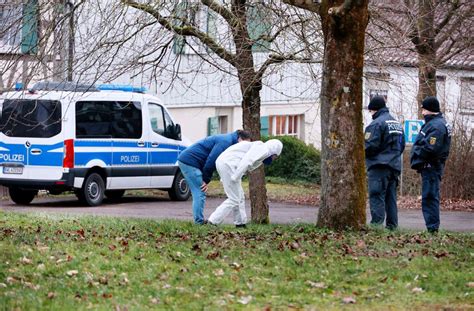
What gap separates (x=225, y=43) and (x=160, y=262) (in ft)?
26.4

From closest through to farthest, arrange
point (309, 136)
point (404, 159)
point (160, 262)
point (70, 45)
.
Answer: point (160, 262) < point (70, 45) < point (404, 159) < point (309, 136)

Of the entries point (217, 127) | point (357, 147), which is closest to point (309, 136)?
point (217, 127)

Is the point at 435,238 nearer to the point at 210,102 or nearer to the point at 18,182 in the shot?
the point at 18,182

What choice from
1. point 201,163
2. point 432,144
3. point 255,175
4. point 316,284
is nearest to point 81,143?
point 255,175

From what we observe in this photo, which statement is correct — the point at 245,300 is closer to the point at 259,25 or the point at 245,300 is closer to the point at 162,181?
the point at 259,25

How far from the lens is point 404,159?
27562 mm

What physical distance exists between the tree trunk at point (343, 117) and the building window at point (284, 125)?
21.7 meters

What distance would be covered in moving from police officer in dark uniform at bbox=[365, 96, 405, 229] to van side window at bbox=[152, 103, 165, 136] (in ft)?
31.1

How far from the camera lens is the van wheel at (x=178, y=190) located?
82.2 feet

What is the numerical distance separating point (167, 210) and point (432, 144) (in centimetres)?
913

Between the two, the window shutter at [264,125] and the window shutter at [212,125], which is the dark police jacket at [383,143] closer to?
the window shutter at [212,125]

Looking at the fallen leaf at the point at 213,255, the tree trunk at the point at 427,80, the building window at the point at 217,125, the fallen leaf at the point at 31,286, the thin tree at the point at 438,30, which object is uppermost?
the thin tree at the point at 438,30

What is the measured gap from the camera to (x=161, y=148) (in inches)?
957

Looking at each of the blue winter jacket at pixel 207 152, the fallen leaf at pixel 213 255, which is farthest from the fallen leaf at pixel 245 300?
the blue winter jacket at pixel 207 152
